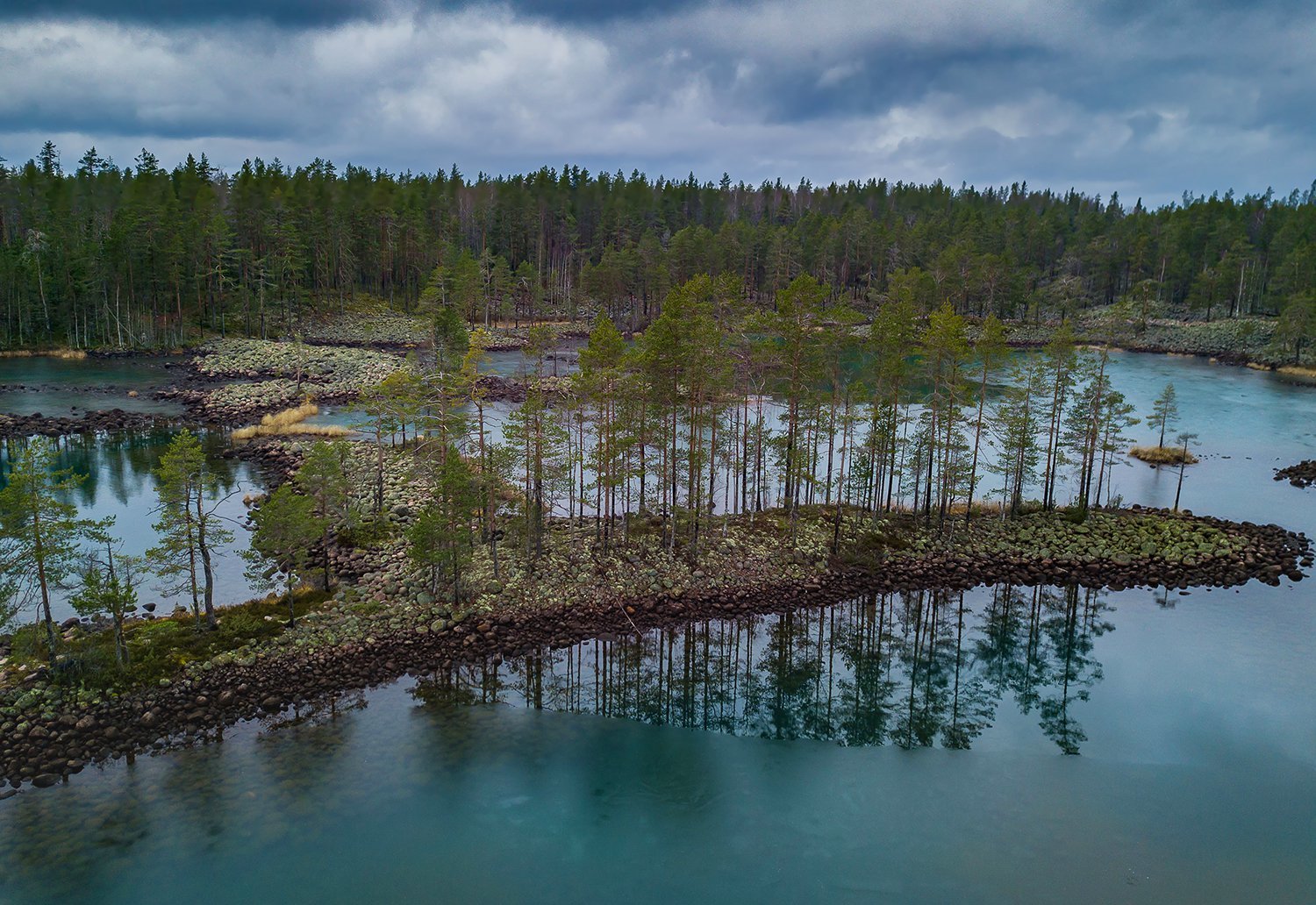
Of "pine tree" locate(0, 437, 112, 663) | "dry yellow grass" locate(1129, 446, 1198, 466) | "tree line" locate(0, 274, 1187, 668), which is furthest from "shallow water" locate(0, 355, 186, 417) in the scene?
"dry yellow grass" locate(1129, 446, 1198, 466)

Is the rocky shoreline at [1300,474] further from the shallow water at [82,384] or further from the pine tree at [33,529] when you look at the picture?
the shallow water at [82,384]

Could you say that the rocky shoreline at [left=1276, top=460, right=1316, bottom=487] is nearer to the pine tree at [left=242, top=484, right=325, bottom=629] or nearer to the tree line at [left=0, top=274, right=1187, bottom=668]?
the tree line at [left=0, top=274, right=1187, bottom=668]

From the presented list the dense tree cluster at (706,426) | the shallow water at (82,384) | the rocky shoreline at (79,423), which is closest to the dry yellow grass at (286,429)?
the rocky shoreline at (79,423)

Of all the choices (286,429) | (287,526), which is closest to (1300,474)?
(287,526)

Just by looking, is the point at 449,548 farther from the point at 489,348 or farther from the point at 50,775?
the point at 489,348

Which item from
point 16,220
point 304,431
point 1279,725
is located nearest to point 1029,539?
point 1279,725

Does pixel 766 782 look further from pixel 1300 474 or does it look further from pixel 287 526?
pixel 1300 474
